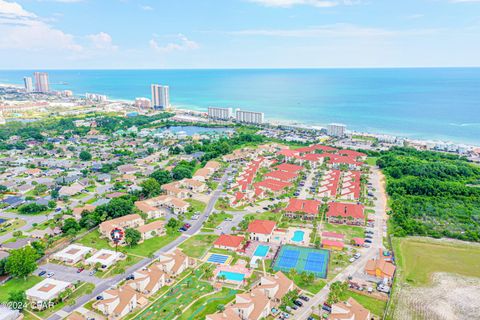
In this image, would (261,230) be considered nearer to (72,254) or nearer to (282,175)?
(72,254)

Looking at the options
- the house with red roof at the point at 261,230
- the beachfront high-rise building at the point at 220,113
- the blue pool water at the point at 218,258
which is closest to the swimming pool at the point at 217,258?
the blue pool water at the point at 218,258

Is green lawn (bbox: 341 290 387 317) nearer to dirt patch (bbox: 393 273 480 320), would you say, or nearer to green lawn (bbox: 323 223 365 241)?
dirt patch (bbox: 393 273 480 320)

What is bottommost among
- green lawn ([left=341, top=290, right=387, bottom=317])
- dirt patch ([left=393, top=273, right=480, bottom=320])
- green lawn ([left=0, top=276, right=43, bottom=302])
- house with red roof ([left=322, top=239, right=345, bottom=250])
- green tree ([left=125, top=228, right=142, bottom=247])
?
green lawn ([left=0, top=276, right=43, bottom=302])

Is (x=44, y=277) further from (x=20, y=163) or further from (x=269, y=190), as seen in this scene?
(x=20, y=163)

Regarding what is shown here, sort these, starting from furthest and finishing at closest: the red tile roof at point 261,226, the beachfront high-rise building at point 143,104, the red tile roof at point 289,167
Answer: the beachfront high-rise building at point 143,104 → the red tile roof at point 289,167 → the red tile roof at point 261,226

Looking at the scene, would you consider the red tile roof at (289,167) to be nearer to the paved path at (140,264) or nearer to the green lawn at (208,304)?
the paved path at (140,264)

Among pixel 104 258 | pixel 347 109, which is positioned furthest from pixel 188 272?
pixel 347 109

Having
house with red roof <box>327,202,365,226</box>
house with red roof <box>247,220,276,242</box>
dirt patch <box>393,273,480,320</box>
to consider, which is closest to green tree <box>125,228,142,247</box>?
house with red roof <box>247,220,276,242</box>
